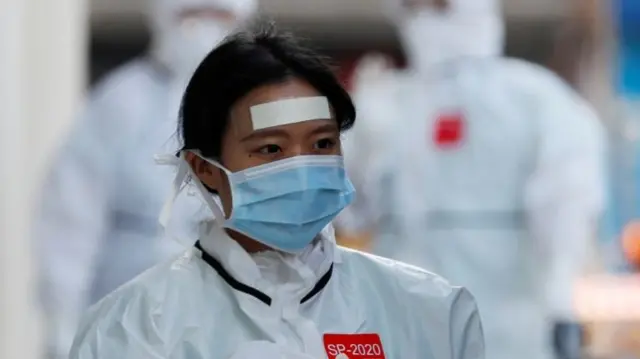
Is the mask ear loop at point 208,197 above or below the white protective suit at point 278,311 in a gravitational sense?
above

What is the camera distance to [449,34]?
3.59 m

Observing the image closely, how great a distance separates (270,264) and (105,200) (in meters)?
1.72

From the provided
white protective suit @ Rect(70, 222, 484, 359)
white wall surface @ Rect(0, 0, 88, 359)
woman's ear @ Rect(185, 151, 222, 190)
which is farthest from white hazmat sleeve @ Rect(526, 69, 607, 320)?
woman's ear @ Rect(185, 151, 222, 190)

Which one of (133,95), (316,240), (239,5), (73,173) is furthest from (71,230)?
(316,240)

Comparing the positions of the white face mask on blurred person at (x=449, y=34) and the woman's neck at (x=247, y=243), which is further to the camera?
the white face mask on blurred person at (x=449, y=34)

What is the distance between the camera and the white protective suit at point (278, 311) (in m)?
1.61

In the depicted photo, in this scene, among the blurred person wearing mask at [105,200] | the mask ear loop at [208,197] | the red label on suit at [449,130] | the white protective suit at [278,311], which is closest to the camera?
the white protective suit at [278,311]

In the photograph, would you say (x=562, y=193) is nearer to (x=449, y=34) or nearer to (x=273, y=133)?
(x=449, y=34)

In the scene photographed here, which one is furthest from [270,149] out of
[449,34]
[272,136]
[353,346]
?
[449,34]

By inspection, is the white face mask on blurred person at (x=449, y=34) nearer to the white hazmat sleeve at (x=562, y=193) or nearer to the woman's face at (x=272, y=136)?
the white hazmat sleeve at (x=562, y=193)

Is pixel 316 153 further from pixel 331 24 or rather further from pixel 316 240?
pixel 331 24

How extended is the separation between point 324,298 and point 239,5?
196 cm

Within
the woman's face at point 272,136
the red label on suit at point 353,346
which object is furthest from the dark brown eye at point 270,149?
the red label on suit at point 353,346

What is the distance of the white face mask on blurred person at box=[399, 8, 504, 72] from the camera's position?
11.8 ft
